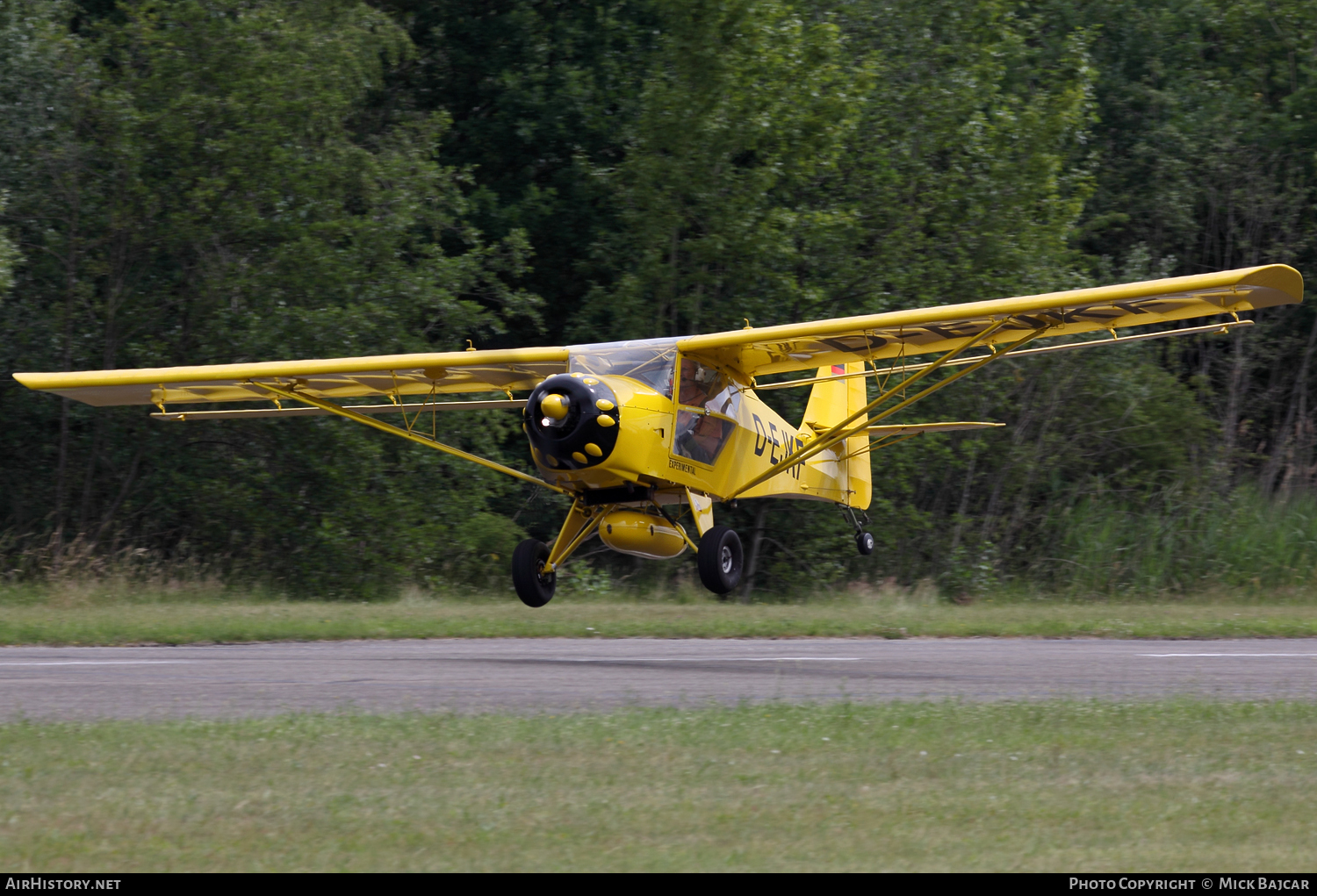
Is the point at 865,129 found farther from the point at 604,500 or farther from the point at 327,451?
the point at 604,500

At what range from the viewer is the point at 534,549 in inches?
567

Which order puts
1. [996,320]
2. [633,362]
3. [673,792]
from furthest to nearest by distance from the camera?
1. [996,320]
2. [633,362]
3. [673,792]

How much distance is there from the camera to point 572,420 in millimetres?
12375

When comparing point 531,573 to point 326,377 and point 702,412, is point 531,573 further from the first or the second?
point 326,377

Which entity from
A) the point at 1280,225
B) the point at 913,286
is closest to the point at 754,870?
the point at 913,286

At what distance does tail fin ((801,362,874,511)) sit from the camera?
758 inches

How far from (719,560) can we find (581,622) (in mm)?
2690

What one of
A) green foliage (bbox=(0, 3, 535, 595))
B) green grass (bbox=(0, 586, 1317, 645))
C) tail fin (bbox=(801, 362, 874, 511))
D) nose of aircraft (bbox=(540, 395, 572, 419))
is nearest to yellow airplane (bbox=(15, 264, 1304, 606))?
nose of aircraft (bbox=(540, 395, 572, 419))

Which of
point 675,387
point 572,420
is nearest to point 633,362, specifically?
point 675,387

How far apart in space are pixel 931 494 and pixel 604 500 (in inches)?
571

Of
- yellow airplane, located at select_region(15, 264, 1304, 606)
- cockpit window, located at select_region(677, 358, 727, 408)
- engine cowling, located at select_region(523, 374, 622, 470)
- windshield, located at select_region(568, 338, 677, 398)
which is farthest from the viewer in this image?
cockpit window, located at select_region(677, 358, 727, 408)

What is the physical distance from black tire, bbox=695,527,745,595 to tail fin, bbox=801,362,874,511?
500cm

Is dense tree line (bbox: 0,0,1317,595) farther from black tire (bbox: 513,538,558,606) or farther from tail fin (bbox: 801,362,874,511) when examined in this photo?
black tire (bbox: 513,538,558,606)

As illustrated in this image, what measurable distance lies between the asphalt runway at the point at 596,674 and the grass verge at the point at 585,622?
607 millimetres
